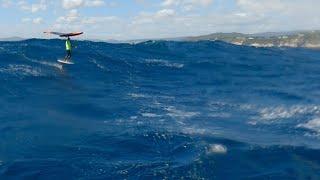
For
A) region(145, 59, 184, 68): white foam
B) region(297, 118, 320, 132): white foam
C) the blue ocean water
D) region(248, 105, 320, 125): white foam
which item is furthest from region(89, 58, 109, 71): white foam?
region(297, 118, 320, 132): white foam

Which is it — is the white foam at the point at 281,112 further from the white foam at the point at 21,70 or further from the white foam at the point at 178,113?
the white foam at the point at 21,70

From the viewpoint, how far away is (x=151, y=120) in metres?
23.2

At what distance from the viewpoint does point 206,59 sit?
50281 millimetres

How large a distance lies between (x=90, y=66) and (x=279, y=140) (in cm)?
2417

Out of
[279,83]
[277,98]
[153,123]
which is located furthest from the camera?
[279,83]

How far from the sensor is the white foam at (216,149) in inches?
695

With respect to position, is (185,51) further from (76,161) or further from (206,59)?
(76,161)

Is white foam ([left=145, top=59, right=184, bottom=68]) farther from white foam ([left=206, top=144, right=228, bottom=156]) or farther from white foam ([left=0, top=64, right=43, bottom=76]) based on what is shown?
white foam ([left=206, top=144, right=228, bottom=156])

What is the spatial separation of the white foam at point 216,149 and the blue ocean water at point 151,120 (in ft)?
0.14

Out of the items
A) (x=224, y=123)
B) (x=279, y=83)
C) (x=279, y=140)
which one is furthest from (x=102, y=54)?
(x=279, y=140)

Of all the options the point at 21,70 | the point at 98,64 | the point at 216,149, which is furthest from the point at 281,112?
the point at 21,70

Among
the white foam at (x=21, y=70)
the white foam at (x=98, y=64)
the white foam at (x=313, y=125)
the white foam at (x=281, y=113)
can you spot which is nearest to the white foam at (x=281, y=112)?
the white foam at (x=281, y=113)

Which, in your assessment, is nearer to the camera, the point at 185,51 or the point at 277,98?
the point at 277,98

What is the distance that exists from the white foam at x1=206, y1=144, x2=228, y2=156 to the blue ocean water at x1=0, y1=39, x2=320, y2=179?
44mm
